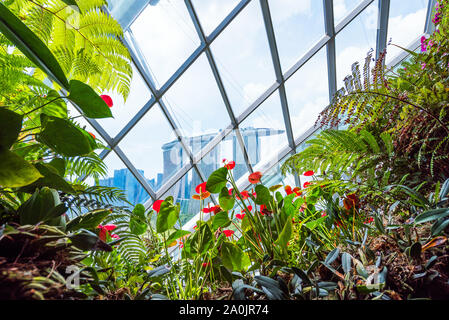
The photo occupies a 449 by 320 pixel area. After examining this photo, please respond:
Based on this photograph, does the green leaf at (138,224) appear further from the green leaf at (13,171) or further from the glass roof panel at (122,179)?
the glass roof panel at (122,179)

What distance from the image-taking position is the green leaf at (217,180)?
1202mm

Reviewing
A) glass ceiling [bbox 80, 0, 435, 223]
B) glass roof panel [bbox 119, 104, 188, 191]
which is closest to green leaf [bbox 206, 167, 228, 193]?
glass ceiling [bbox 80, 0, 435, 223]

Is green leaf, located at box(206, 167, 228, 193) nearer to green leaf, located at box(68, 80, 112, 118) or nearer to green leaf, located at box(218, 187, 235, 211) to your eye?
green leaf, located at box(218, 187, 235, 211)

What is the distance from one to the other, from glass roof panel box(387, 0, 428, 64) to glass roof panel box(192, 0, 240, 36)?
11.1 feet

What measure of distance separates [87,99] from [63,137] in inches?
5.3

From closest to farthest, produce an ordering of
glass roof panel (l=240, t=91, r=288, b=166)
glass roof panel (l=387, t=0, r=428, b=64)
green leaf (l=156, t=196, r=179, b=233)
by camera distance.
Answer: green leaf (l=156, t=196, r=179, b=233) < glass roof panel (l=387, t=0, r=428, b=64) < glass roof panel (l=240, t=91, r=288, b=166)

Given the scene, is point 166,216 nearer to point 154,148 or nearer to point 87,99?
point 87,99

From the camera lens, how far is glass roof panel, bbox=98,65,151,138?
4.54 metres

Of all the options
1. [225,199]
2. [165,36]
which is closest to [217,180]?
[225,199]

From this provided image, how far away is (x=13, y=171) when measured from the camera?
2.06ft

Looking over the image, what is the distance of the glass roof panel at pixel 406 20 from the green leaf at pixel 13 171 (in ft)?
22.1

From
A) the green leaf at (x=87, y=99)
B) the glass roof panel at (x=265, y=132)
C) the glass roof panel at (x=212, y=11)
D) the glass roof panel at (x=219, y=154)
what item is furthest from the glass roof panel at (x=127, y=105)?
the green leaf at (x=87, y=99)

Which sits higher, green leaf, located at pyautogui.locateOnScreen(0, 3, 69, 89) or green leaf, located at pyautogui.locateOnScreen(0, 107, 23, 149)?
green leaf, located at pyautogui.locateOnScreen(0, 3, 69, 89)
